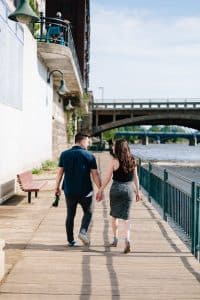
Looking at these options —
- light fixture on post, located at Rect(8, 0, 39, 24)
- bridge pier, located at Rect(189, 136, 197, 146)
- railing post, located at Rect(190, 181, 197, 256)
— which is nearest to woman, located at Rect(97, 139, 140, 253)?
railing post, located at Rect(190, 181, 197, 256)

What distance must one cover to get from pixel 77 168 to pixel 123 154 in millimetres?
727

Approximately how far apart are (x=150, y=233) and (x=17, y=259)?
3.27 metres

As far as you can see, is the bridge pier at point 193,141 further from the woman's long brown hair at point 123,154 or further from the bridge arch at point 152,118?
the woman's long brown hair at point 123,154

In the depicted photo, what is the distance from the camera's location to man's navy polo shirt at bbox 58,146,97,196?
8227mm

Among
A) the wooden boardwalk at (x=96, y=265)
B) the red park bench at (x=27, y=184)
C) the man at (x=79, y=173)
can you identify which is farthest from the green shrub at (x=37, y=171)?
the man at (x=79, y=173)

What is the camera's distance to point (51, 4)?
215ft

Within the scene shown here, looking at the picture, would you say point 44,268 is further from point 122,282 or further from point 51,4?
point 51,4

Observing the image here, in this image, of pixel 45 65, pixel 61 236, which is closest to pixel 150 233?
pixel 61 236

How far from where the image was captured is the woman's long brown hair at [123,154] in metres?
8.05

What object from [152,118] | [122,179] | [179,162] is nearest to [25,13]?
[122,179]

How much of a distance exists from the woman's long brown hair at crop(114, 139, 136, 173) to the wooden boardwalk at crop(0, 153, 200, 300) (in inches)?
51.4

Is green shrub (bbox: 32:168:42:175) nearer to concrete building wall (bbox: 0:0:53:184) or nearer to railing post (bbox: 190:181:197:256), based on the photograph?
concrete building wall (bbox: 0:0:53:184)

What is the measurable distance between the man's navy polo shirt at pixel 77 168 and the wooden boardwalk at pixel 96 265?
0.93 m

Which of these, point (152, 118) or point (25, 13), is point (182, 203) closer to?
point (25, 13)
